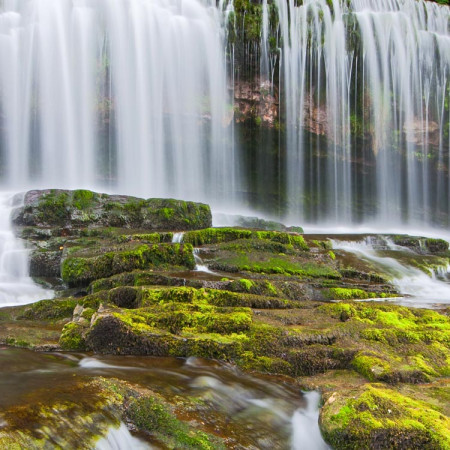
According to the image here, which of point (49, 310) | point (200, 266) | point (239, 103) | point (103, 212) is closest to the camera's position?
point (49, 310)

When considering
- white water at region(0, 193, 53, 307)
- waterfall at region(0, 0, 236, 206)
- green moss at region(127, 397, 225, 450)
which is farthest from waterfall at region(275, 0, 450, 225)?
green moss at region(127, 397, 225, 450)

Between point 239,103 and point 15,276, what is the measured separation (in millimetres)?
Result: 15417

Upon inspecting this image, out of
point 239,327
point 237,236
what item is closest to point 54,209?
point 237,236

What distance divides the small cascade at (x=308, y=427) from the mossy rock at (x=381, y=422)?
7.1 inches

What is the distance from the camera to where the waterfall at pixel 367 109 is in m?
21.7

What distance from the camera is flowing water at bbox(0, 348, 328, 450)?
3.09m

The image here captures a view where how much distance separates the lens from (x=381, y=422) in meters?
2.81

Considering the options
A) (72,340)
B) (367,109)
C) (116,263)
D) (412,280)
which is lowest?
(412,280)

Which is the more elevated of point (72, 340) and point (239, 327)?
point (239, 327)

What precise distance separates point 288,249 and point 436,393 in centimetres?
635

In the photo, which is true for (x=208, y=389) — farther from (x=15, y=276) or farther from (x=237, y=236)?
(x=15, y=276)

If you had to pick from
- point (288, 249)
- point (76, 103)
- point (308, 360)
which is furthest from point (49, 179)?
point (308, 360)

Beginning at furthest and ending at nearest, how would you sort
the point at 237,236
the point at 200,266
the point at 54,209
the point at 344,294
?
the point at 54,209 < the point at 237,236 < the point at 200,266 < the point at 344,294

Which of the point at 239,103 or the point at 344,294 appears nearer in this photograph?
the point at 344,294
